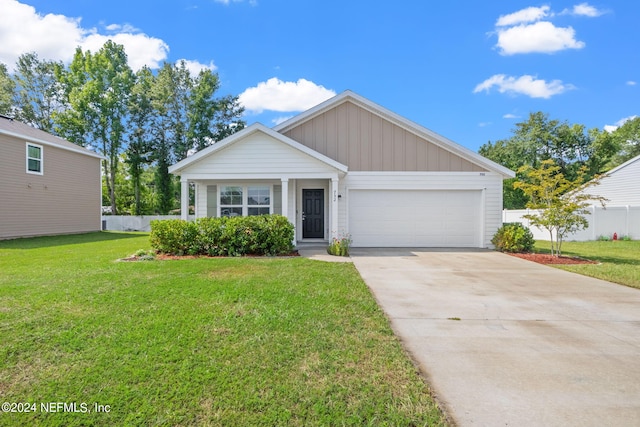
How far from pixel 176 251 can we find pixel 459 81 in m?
14.8

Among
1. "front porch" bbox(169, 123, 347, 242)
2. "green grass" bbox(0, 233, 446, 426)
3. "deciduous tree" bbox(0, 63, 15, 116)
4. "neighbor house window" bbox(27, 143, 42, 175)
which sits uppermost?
"deciduous tree" bbox(0, 63, 15, 116)

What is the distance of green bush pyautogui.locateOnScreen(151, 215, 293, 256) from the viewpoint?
8820 millimetres

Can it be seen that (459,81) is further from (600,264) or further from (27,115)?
(27,115)

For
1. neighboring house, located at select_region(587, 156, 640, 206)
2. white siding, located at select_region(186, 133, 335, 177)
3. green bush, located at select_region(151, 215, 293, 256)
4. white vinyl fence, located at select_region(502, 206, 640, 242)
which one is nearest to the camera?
green bush, located at select_region(151, 215, 293, 256)

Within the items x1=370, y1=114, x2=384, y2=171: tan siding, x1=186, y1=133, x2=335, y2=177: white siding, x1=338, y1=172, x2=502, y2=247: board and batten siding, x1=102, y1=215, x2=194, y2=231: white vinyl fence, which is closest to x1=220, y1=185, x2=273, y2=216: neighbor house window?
x1=186, y1=133, x2=335, y2=177: white siding

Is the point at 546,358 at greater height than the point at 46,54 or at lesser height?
lesser

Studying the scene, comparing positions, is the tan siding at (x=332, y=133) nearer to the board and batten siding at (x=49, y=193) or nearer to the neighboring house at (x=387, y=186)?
the neighboring house at (x=387, y=186)

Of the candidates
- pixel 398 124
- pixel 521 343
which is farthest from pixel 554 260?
pixel 521 343

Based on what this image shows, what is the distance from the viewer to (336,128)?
1173 centimetres

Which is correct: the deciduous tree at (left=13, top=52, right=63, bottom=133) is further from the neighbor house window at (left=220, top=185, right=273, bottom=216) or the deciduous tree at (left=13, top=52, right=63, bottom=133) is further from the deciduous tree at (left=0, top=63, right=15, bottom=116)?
the neighbor house window at (left=220, top=185, right=273, bottom=216)

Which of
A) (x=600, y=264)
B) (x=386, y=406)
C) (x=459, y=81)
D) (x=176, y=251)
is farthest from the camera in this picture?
(x=459, y=81)

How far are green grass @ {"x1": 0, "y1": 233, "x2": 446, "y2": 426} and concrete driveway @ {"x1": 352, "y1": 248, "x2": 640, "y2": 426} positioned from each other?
1.21 ft

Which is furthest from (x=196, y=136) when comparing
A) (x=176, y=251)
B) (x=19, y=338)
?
(x=19, y=338)

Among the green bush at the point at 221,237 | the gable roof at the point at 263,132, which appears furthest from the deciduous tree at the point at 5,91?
the green bush at the point at 221,237
